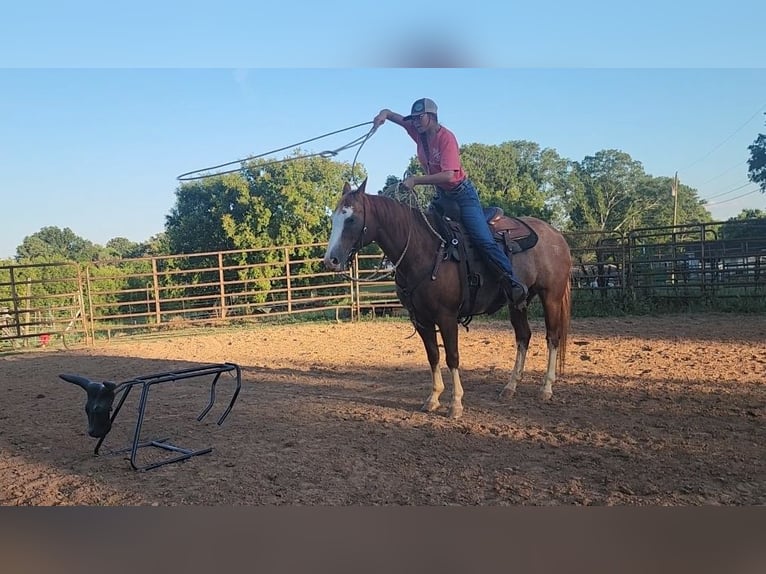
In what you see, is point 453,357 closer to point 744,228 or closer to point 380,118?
point 380,118

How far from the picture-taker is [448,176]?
3600 millimetres

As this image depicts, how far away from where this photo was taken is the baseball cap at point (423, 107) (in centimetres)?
349

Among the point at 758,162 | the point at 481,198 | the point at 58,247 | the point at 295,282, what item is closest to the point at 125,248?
the point at 58,247

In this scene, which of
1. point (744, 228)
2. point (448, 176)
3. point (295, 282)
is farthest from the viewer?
point (295, 282)

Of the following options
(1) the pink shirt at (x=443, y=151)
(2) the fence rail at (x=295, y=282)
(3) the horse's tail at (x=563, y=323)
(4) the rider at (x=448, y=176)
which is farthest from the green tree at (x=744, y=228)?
(1) the pink shirt at (x=443, y=151)

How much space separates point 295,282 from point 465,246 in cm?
923

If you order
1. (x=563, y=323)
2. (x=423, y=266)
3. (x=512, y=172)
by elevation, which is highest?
(x=512, y=172)

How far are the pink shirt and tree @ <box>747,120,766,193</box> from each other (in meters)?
3.50

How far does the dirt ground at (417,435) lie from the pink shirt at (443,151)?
197 centimetres

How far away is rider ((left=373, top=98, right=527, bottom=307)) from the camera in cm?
357

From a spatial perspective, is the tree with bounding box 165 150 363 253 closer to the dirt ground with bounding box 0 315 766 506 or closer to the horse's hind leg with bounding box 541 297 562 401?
the dirt ground with bounding box 0 315 766 506

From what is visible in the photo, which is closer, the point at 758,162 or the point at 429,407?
the point at 429,407

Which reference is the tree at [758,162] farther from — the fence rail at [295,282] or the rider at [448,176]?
the fence rail at [295,282]

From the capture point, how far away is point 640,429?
10.8 feet
